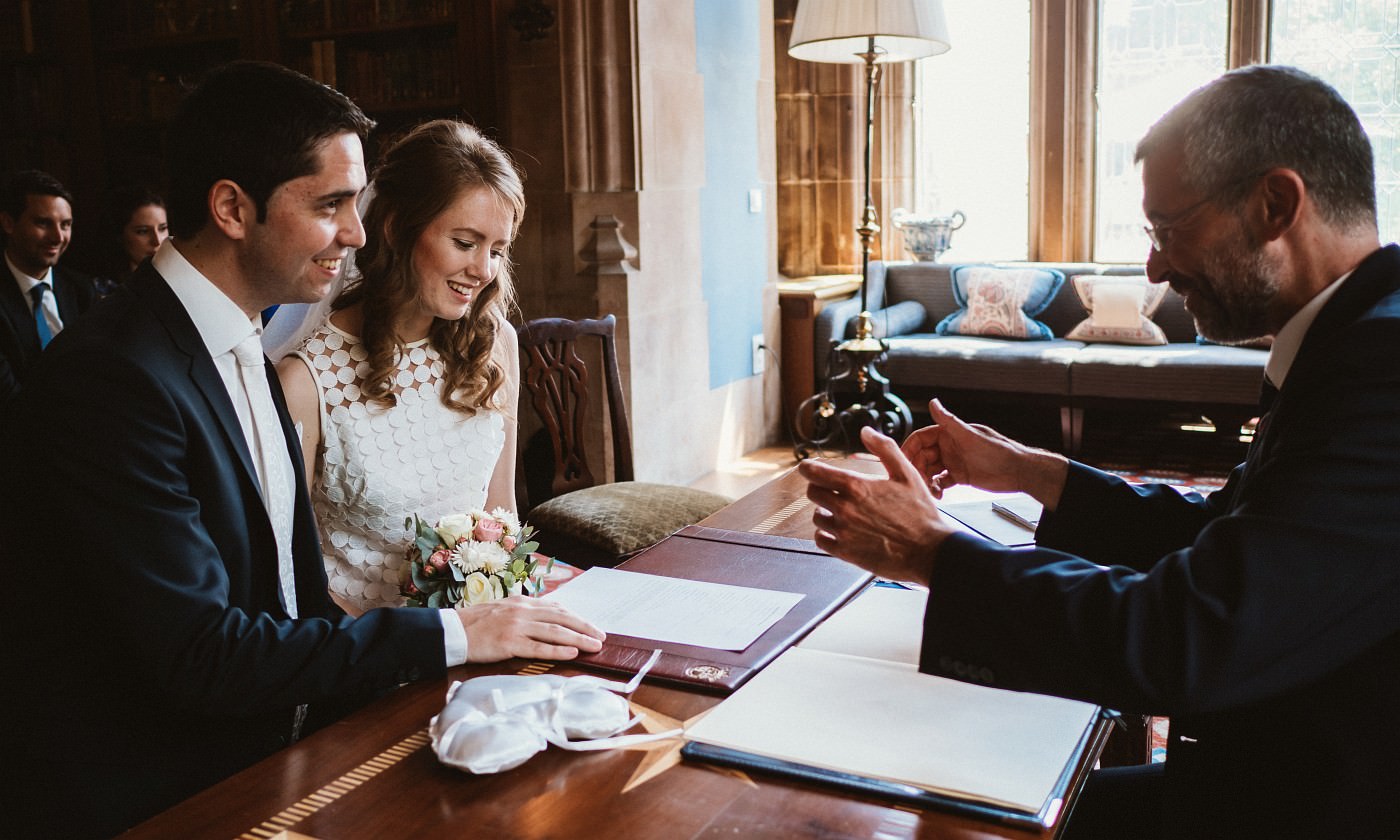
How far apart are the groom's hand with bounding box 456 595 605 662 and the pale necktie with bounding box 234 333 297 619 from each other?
27cm

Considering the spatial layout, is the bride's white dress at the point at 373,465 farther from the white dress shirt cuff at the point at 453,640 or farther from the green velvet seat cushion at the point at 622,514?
the green velvet seat cushion at the point at 622,514

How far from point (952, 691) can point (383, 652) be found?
0.64 m

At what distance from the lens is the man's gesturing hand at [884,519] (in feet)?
4.20

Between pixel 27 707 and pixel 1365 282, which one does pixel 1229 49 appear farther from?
pixel 27 707

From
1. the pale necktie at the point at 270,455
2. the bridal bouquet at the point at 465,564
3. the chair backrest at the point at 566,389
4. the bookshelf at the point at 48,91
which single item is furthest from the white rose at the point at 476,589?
the bookshelf at the point at 48,91

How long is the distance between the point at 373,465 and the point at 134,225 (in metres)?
3.47

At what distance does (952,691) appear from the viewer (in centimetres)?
131

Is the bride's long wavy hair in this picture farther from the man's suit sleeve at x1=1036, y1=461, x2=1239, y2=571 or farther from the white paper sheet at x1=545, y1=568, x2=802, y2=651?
the man's suit sleeve at x1=1036, y1=461, x2=1239, y2=571

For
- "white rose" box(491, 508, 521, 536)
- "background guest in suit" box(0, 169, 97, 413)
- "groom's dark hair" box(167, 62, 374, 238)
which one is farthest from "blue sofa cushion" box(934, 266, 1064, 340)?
"groom's dark hair" box(167, 62, 374, 238)

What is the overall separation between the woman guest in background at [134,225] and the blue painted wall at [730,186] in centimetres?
228

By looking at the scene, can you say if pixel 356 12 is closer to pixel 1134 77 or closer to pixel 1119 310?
pixel 1119 310

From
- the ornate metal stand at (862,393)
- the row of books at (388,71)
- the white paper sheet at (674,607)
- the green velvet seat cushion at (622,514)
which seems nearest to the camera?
the white paper sheet at (674,607)

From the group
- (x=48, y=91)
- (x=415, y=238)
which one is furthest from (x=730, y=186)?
(x=415, y=238)

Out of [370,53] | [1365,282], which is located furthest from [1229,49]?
[1365,282]
